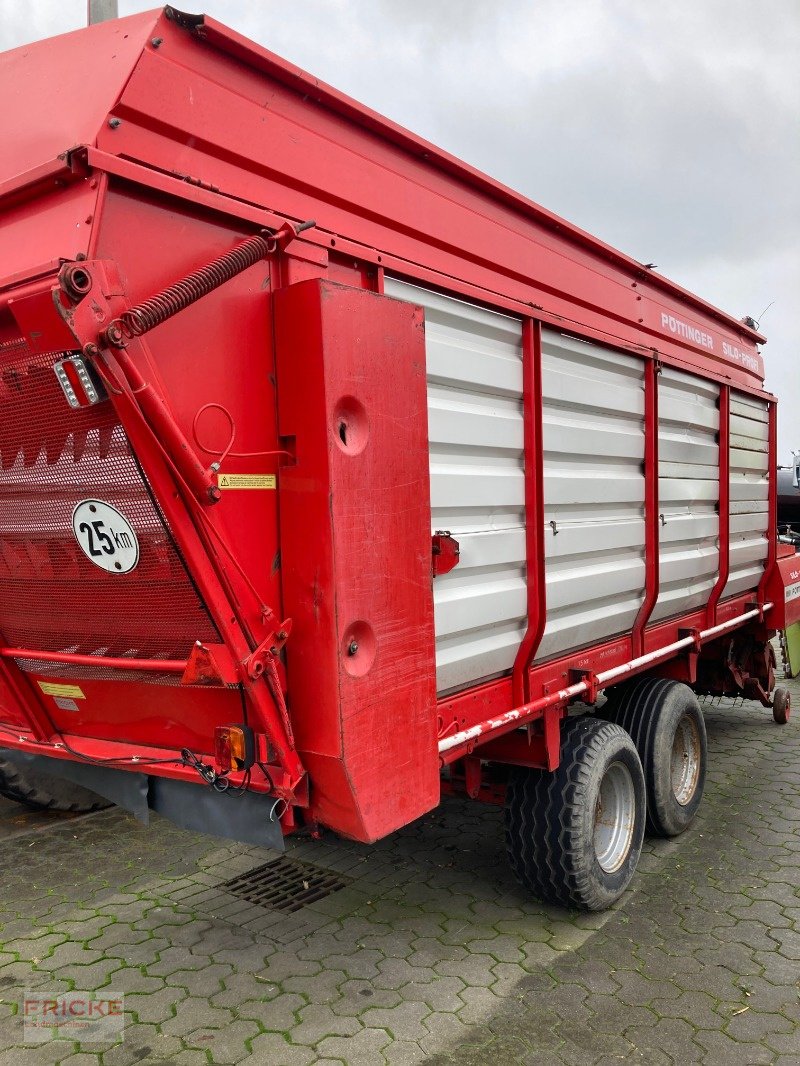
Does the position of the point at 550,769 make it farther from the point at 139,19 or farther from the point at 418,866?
the point at 139,19

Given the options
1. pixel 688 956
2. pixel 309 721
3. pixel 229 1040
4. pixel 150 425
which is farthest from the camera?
pixel 688 956

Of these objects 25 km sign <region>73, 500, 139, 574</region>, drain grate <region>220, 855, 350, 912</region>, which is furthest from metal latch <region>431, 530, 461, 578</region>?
drain grate <region>220, 855, 350, 912</region>

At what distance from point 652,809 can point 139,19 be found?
13.6ft

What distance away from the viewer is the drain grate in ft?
13.1

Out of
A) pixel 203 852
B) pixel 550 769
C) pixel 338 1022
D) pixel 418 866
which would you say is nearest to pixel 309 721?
pixel 338 1022

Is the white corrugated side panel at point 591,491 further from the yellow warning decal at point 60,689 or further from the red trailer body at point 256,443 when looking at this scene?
the yellow warning decal at point 60,689

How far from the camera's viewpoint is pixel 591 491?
12.9 ft

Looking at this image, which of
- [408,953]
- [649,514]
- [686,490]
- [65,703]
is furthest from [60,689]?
[686,490]

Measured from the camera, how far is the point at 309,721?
244 cm

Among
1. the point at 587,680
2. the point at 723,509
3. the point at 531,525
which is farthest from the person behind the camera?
the point at 723,509

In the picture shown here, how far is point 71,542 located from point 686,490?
3.58 m

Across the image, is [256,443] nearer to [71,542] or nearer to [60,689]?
[71,542]

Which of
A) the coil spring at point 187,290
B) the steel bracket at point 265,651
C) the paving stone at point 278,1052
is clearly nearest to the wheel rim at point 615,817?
the paving stone at point 278,1052

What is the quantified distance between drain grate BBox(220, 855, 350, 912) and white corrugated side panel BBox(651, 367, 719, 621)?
219 cm
